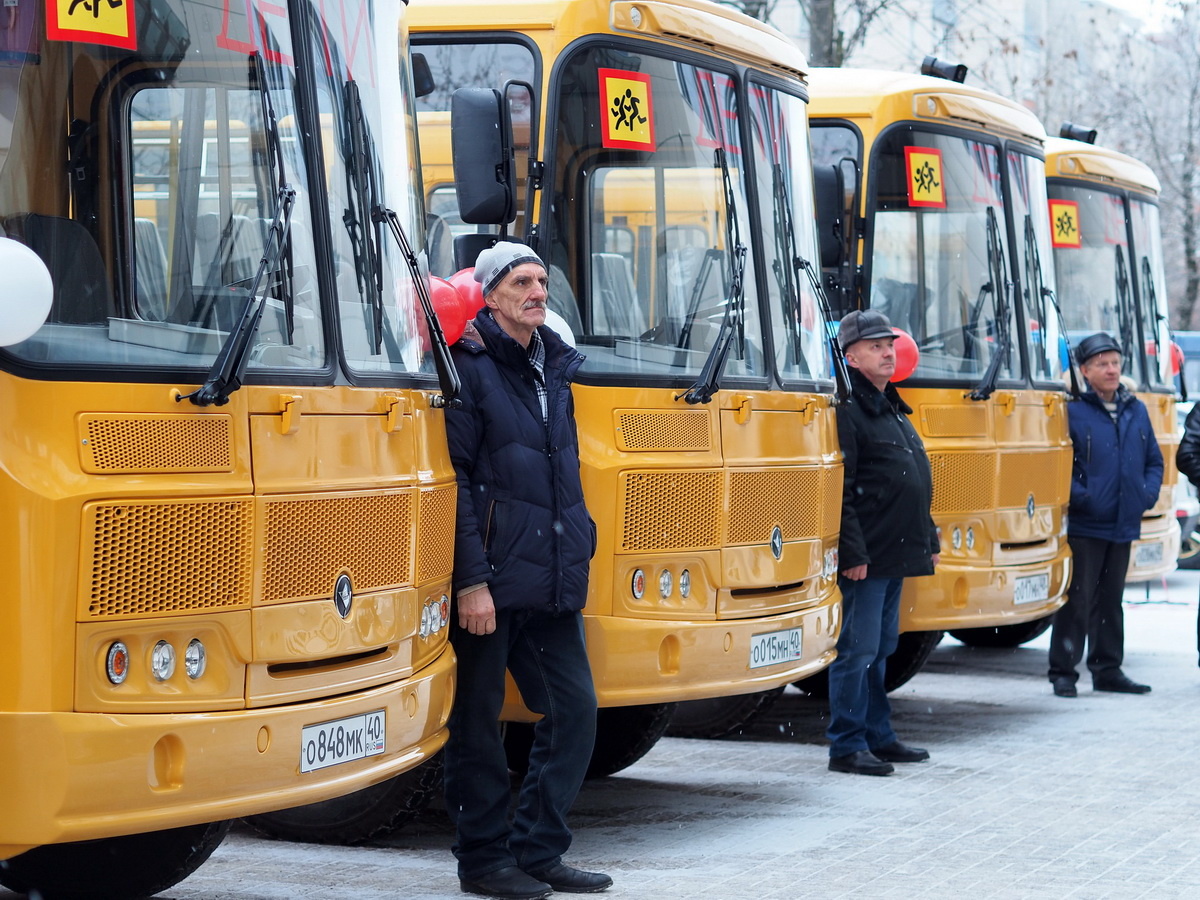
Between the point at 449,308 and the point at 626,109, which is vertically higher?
the point at 626,109

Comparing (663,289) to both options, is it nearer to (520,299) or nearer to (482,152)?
(482,152)

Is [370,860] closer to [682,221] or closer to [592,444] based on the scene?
[592,444]

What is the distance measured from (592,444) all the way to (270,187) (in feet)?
6.49

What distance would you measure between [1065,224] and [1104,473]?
9.02 ft

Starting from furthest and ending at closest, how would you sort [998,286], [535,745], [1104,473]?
[1104,473], [998,286], [535,745]

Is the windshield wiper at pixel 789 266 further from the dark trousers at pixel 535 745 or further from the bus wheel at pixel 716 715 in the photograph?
the bus wheel at pixel 716 715

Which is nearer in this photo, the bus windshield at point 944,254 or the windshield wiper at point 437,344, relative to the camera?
the windshield wiper at point 437,344

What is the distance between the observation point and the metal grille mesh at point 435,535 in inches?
225

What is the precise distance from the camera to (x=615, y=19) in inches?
281

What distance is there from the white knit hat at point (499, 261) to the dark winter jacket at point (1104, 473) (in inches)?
221

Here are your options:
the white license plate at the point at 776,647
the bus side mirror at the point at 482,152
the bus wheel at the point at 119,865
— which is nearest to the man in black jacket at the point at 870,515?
the white license plate at the point at 776,647

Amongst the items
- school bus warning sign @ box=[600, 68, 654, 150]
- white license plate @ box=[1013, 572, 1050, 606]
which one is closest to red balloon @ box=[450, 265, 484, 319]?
school bus warning sign @ box=[600, 68, 654, 150]

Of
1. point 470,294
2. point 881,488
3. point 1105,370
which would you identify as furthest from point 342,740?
point 1105,370

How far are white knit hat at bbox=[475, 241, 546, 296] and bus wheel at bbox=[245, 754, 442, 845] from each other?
1.73m
